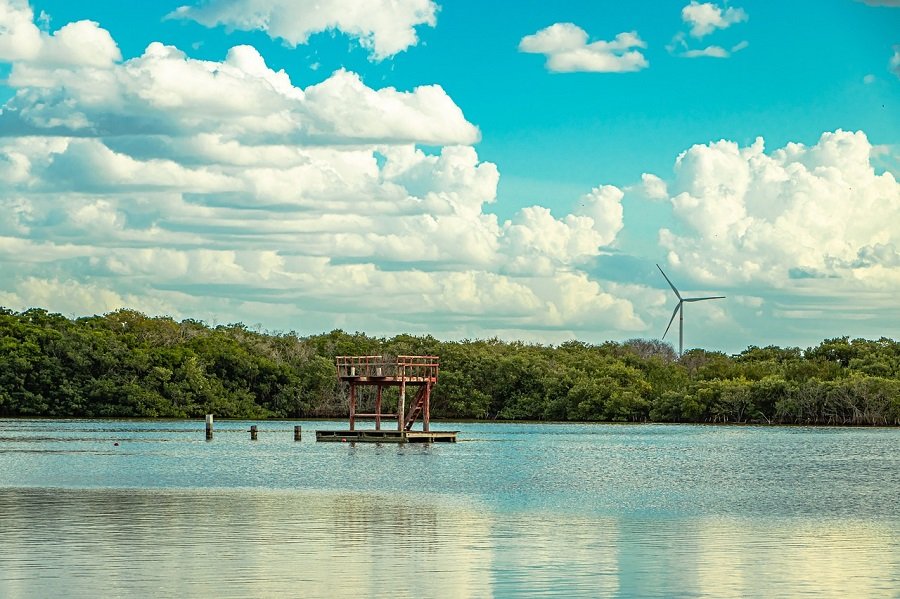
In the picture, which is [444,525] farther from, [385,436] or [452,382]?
[452,382]

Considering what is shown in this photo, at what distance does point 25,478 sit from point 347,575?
27.9 meters

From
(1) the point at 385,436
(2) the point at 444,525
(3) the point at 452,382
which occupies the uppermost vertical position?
(3) the point at 452,382

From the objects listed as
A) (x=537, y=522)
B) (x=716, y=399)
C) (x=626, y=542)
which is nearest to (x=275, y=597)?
(x=626, y=542)

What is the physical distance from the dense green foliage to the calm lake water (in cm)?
5559

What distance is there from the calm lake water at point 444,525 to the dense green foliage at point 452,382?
55.6 meters

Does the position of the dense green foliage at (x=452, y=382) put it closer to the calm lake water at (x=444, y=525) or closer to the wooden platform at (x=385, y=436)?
the wooden platform at (x=385, y=436)

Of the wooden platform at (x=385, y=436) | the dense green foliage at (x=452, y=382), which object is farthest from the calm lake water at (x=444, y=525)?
the dense green foliage at (x=452, y=382)

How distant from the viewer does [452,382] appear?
138 meters

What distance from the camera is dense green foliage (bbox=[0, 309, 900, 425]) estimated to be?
125000 millimetres

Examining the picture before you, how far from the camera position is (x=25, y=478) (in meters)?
48.8

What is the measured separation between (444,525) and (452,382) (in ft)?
347

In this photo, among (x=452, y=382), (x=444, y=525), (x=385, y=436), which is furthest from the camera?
(x=452, y=382)

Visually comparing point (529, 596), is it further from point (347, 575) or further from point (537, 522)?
Answer: point (537, 522)

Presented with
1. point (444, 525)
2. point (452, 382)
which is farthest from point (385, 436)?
point (452, 382)
